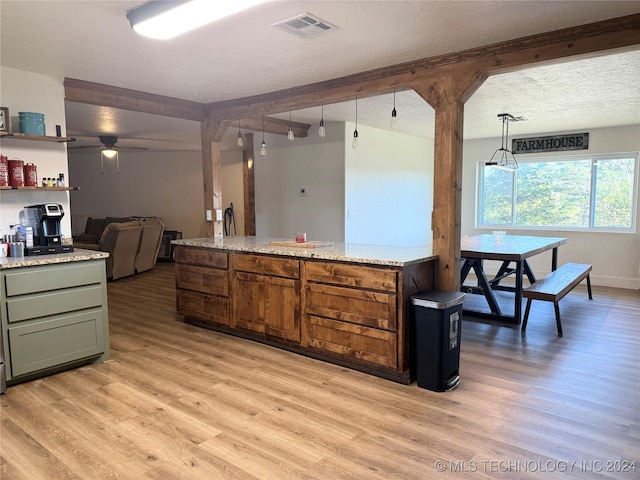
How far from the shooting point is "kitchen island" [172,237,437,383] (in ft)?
9.94

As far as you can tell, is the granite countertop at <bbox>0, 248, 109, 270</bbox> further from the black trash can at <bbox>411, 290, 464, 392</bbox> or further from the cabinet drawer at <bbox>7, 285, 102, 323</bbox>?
the black trash can at <bbox>411, 290, 464, 392</bbox>

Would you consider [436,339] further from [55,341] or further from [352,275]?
[55,341]

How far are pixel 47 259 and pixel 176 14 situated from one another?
6.31ft

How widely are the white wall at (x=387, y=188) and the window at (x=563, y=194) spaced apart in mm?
1026

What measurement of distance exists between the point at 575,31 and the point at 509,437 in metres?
2.39

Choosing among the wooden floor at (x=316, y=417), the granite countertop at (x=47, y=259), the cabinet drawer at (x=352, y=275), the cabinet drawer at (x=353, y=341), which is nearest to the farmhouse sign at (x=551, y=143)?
the wooden floor at (x=316, y=417)

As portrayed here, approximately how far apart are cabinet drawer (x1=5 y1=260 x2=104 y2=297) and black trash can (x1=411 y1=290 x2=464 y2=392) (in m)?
2.38

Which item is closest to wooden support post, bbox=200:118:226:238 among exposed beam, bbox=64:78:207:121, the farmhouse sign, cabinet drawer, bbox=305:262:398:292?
exposed beam, bbox=64:78:207:121

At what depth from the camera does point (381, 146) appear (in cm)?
651

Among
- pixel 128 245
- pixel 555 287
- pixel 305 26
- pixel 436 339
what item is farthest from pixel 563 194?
pixel 128 245

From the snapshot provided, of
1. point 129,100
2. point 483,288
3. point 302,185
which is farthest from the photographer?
point 302,185

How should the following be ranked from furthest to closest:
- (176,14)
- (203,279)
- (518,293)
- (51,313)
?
(518,293)
(203,279)
(51,313)
(176,14)

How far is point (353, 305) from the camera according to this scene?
3.19 meters

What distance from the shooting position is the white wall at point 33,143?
3457mm
